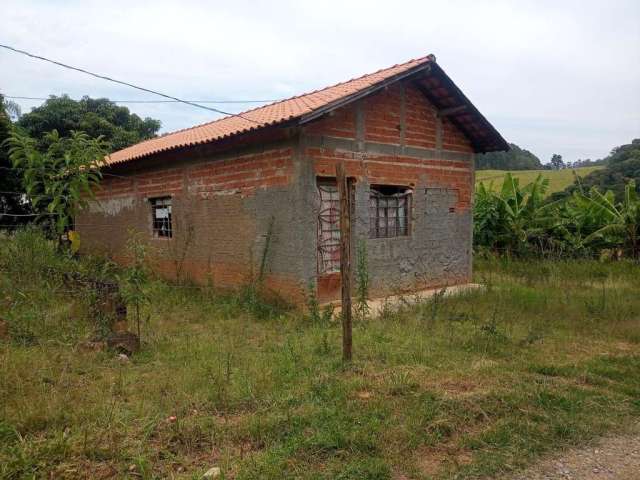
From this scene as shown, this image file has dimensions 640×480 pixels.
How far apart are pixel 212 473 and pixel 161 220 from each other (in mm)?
8285

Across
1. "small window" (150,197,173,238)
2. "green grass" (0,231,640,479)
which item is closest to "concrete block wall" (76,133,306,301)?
"small window" (150,197,173,238)

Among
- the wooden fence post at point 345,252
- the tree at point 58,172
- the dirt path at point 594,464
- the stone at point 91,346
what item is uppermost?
the tree at point 58,172

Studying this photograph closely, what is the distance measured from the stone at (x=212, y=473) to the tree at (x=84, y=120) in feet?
57.9

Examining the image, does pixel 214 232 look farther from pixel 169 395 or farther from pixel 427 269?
pixel 169 395

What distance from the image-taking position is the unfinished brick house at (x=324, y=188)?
7.45m

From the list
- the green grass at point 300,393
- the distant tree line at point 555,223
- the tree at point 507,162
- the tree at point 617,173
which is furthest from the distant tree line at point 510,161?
the green grass at point 300,393

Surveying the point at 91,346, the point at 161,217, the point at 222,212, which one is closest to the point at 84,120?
the point at 161,217

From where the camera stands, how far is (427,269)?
9.45m

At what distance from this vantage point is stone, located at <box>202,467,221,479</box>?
293 cm

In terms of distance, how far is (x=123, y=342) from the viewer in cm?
519

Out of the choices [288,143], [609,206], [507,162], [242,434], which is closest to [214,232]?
[288,143]

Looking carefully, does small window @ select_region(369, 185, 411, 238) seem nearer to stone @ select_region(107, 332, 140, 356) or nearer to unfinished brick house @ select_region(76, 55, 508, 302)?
unfinished brick house @ select_region(76, 55, 508, 302)

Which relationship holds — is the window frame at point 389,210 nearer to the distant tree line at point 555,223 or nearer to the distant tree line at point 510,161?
the distant tree line at point 555,223

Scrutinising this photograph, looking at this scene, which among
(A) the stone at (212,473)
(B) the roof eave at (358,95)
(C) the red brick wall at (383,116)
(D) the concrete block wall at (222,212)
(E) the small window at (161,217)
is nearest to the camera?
(A) the stone at (212,473)
